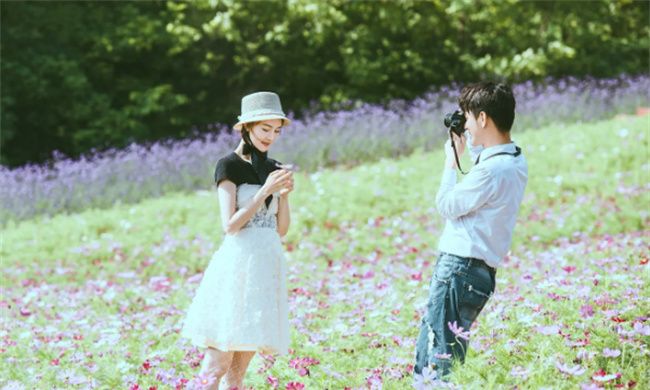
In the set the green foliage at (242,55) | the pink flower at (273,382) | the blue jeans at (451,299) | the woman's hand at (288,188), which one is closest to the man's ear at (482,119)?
the blue jeans at (451,299)

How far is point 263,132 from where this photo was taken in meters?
3.45

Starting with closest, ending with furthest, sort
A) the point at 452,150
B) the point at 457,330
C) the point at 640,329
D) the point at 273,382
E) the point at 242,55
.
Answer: the point at 457,330 < the point at 452,150 < the point at 640,329 < the point at 273,382 < the point at 242,55

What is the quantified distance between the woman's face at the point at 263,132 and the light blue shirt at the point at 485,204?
762 millimetres

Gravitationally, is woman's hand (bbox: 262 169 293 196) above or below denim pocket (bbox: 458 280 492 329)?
above

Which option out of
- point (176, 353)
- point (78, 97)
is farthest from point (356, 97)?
point (176, 353)

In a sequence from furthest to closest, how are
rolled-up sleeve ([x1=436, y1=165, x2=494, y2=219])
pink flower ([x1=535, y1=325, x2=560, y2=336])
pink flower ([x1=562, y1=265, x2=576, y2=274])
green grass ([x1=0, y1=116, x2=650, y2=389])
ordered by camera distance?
pink flower ([x1=562, y1=265, x2=576, y2=274]) < green grass ([x1=0, y1=116, x2=650, y2=389]) < pink flower ([x1=535, y1=325, x2=560, y2=336]) < rolled-up sleeve ([x1=436, y1=165, x2=494, y2=219])

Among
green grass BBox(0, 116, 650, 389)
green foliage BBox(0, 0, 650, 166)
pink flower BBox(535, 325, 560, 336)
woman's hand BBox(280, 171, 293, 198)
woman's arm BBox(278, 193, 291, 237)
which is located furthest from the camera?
green foliage BBox(0, 0, 650, 166)

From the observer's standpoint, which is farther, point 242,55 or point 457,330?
point 242,55

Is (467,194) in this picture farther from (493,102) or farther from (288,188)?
(288,188)

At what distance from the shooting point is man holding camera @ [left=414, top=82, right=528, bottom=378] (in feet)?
10.7

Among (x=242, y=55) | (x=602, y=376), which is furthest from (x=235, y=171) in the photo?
(x=242, y=55)

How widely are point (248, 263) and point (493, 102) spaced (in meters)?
1.22

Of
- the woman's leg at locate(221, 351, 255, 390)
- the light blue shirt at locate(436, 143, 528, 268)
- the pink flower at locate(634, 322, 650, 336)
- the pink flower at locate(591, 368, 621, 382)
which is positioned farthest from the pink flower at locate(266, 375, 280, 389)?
the pink flower at locate(634, 322, 650, 336)

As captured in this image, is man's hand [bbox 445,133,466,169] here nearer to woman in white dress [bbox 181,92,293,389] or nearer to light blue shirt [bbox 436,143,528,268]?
light blue shirt [bbox 436,143,528,268]
